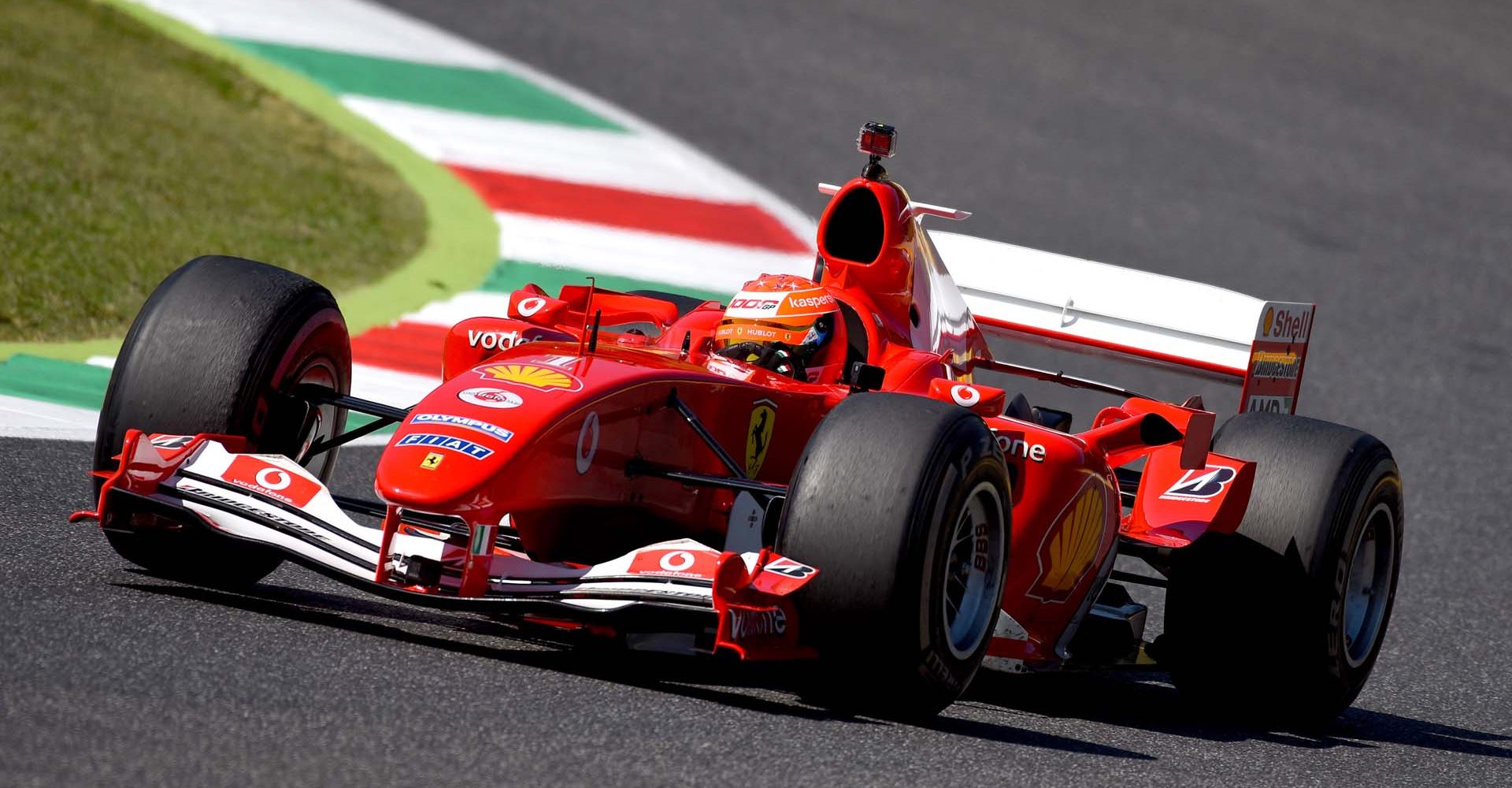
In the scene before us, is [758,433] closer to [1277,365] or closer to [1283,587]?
[1283,587]

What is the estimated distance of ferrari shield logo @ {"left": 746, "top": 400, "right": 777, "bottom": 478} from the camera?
19.7 ft

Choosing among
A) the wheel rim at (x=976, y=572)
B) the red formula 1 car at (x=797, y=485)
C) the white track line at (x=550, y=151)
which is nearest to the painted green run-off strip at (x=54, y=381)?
the red formula 1 car at (x=797, y=485)

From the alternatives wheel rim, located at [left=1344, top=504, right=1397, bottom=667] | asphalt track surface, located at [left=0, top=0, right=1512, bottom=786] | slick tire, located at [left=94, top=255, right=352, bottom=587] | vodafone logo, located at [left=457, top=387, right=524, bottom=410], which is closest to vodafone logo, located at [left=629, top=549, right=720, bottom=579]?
asphalt track surface, located at [left=0, top=0, right=1512, bottom=786]

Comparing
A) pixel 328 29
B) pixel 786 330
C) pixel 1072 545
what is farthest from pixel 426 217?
pixel 1072 545

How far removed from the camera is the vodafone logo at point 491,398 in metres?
5.33

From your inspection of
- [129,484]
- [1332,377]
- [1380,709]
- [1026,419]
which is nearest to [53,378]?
[129,484]

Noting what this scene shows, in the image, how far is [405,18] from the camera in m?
16.0

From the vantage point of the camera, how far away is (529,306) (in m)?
6.76

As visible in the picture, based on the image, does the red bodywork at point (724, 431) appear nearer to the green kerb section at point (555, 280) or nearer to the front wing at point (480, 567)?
the front wing at point (480, 567)

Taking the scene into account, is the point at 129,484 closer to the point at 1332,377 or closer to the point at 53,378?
the point at 53,378

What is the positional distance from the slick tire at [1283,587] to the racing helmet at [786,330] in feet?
4.30

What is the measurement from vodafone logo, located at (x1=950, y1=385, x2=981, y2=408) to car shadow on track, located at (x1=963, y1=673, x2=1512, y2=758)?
88 cm

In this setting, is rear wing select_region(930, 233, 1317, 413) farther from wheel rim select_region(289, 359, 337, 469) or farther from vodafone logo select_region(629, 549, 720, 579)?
vodafone logo select_region(629, 549, 720, 579)

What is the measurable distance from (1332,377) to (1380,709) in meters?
5.91
